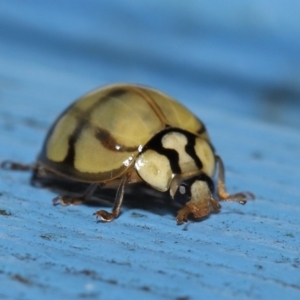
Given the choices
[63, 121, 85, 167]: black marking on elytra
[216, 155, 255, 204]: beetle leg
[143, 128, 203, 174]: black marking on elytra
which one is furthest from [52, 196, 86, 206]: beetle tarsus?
[216, 155, 255, 204]: beetle leg

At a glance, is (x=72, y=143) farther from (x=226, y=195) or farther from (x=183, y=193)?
(x=226, y=195)

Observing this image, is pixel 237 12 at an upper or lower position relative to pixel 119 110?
upper

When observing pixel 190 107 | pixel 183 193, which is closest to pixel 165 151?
pixel 183 193

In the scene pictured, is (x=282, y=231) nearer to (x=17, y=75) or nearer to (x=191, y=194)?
(x=191, y=194)

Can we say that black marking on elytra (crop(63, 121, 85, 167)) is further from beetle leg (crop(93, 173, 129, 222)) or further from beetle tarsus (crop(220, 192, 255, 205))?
beetle tarsus (crop(220, 192, 255, 205))

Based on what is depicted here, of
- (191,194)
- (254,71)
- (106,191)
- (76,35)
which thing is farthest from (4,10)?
(191,194)

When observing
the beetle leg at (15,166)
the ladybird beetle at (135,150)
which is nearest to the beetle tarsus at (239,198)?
the ladybird beetle at (135,150)
